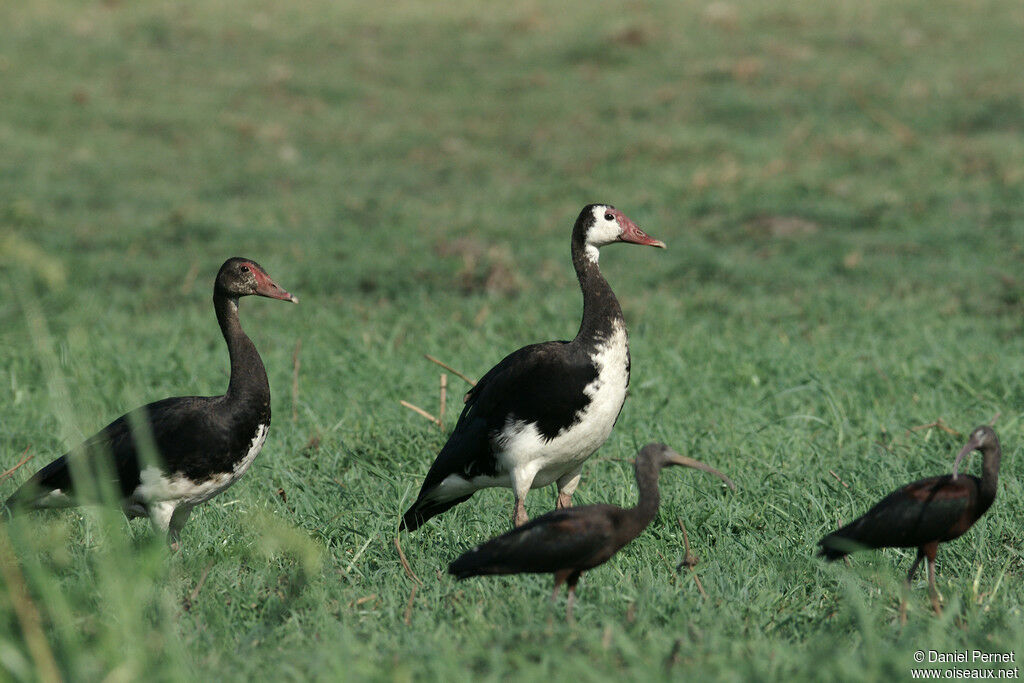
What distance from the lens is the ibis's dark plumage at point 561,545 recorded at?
12.8ft

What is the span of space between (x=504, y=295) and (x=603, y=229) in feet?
15.2

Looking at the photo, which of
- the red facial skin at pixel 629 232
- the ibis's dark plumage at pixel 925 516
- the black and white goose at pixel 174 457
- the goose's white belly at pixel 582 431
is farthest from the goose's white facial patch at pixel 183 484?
the ibis's dark plumage at pixel 925 516

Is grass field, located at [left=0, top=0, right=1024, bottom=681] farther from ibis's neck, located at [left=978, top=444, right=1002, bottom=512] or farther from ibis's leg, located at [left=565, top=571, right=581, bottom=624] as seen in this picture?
ibis's neck, located at [left=978, top=444, right=1002, bottom=512]

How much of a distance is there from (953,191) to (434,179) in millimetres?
6726

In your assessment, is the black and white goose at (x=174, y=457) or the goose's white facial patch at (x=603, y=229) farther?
the goose's white facial patch at (x=603, y=229)

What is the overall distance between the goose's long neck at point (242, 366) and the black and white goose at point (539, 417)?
0.85m

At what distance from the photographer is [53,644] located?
11.8ft

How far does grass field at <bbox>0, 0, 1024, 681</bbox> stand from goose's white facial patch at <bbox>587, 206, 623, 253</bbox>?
121cm

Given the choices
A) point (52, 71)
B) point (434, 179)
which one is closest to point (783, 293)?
point (434, 179)

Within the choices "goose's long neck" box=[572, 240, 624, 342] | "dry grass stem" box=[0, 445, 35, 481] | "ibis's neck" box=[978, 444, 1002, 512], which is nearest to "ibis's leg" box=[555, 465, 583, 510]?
"goose's long neck" box=[572, 240, 624, 342]

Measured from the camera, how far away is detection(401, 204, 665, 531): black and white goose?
16.8 feet

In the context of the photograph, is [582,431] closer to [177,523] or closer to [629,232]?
[629,232]

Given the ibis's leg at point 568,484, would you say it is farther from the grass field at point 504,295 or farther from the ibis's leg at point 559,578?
the ibis's leg at point 559,578

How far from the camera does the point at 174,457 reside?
493cm
